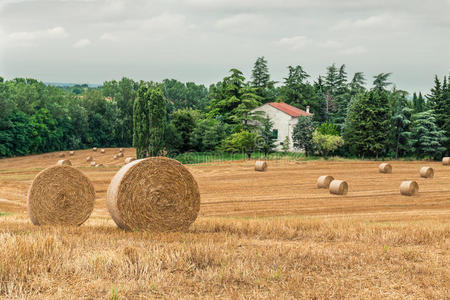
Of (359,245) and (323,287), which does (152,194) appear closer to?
(359,245)

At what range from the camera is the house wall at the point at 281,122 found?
225 ft

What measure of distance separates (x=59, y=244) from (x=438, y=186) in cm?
2888

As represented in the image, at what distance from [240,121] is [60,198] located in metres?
57.3

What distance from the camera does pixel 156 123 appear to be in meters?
60.4

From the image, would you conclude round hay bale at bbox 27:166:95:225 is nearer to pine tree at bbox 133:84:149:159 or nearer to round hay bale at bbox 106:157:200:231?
round hay bale at bbox 106:157:200:231

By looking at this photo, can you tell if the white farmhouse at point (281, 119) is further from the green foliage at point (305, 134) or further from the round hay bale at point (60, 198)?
the round hay bale at point (60, 198)

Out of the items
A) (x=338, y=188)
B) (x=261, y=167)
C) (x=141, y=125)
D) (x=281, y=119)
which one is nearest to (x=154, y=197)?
(x=338, y=188)

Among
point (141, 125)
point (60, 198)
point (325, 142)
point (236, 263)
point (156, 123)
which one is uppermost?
point (156, 123)

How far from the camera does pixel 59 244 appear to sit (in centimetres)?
752

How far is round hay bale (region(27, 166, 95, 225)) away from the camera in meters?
14.0

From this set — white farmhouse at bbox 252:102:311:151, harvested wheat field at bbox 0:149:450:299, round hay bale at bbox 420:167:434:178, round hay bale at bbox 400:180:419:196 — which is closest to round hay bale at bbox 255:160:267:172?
round hay bale at bbox 420:167:434:178

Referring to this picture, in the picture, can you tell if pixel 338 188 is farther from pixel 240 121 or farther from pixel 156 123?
pixel 240 121

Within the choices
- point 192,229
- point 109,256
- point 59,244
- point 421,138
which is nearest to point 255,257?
point 109,256

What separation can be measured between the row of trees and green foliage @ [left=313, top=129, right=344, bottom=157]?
12 cm
